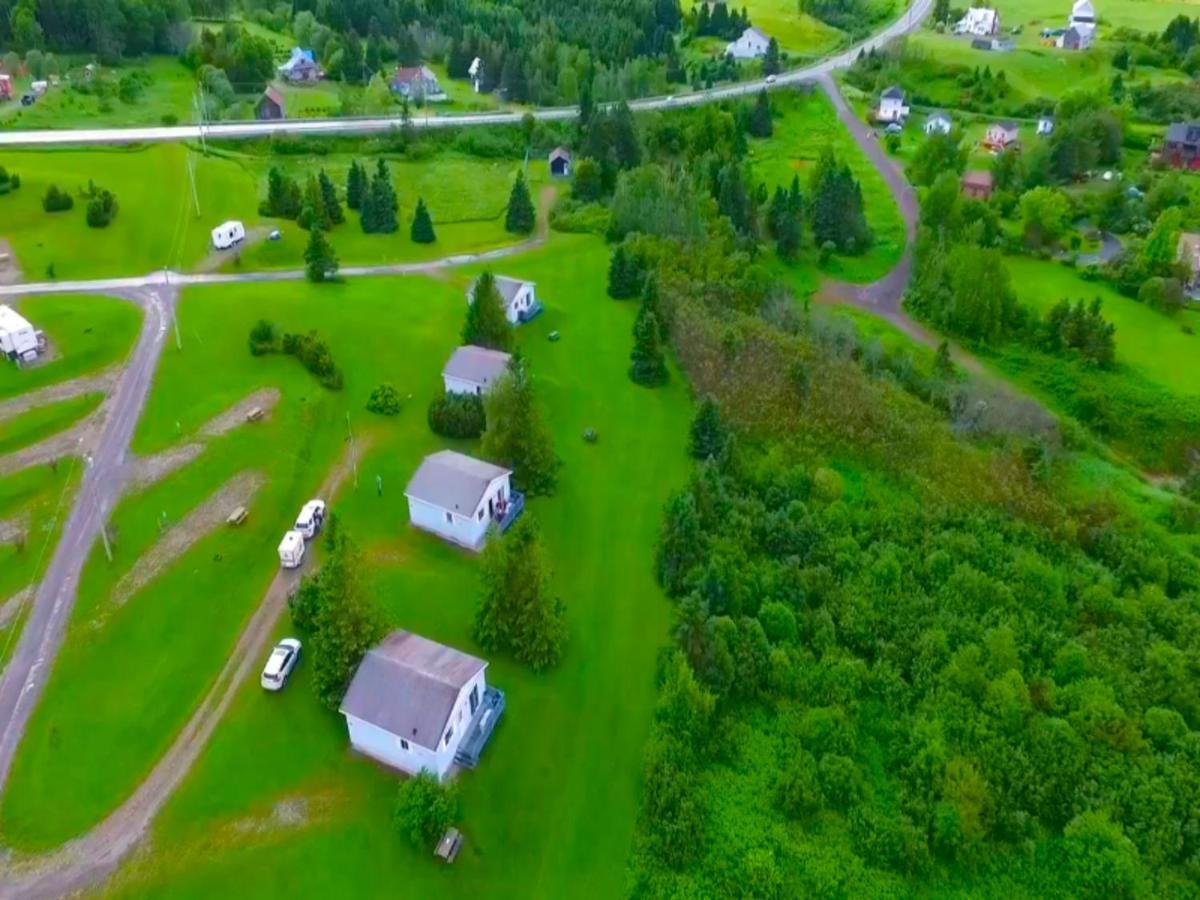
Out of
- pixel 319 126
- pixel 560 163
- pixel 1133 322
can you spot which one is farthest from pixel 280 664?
pixel 319 126

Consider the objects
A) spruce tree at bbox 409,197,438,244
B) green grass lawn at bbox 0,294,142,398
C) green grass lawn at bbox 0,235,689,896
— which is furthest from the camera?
spruce tree at bbox 409,197,438,244

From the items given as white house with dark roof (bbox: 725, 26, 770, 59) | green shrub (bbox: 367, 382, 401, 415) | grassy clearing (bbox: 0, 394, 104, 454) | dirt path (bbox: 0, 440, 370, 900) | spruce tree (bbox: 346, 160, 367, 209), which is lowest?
dirt path (bbox: 0, 440, 370, 900)

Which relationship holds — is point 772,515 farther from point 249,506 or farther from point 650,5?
point 650,5

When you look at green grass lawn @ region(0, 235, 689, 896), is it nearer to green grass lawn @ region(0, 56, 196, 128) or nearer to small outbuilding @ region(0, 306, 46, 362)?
small outbuilding @ region(0, 306, 46, 362)

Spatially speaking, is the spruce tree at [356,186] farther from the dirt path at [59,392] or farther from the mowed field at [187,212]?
the dirt path at [59,392]

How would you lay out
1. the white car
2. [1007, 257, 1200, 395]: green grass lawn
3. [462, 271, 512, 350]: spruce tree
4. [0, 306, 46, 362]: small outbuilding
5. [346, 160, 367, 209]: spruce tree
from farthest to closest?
[346, 160, 367, 209]: spruce tree
[1007, 257, 1200, 395]: green grass lawn
[462, 271, 512, 350]: spruce tree
[0, 306, 46, 362]: small outbuilding
the white car

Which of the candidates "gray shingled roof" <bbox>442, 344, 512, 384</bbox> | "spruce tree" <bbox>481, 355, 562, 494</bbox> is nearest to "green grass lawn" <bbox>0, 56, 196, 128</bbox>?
"gray shingled roof" <bbox>442, 344, 512, 384</bbox>

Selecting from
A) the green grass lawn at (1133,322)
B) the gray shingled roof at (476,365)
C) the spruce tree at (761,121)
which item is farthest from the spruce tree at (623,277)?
the spruce tree at (761,121)
